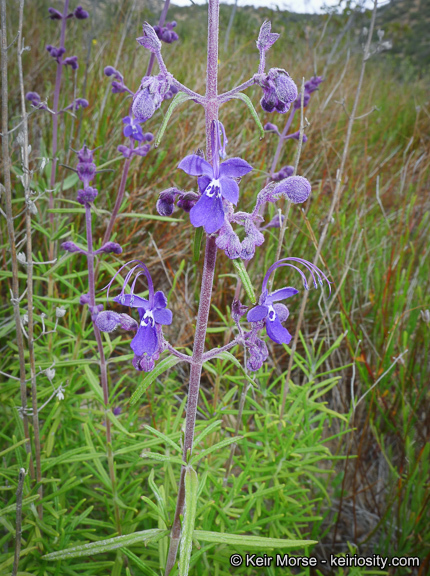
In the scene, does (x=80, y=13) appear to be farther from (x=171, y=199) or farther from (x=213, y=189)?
(x=213, y=189)

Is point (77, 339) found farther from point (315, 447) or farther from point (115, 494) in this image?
point (315, 447)

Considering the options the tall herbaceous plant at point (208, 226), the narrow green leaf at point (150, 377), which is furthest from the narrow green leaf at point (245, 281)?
the narrow green leaf at point (150, 377)

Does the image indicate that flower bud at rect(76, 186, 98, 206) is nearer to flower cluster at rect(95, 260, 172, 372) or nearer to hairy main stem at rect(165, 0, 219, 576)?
flower cluster at rect(95, 260, 172, 372)

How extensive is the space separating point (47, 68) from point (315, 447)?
582 centimetres

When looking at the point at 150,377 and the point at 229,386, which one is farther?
the point at 229,386

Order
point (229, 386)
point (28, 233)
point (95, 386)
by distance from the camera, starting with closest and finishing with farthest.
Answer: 1. point (28, 233)
2. point (95, 386)
3. point (229, 386)

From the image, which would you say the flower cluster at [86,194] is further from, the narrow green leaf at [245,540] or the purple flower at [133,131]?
the narrow green leaf at [245,540]

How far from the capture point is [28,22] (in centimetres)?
620

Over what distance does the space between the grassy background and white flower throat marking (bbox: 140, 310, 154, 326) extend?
82cm

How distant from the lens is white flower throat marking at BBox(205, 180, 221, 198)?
112cm

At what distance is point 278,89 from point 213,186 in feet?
1.13

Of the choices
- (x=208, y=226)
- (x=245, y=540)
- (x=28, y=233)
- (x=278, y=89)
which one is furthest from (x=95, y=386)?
(x=278, y=89)

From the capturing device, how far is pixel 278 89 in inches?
46.3

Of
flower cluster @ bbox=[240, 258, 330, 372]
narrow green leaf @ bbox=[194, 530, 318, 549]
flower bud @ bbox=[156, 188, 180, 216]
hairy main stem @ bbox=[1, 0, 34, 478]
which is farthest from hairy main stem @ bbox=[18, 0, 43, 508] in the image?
flower cluster @ bbox=[240, 258, 330, 372]
